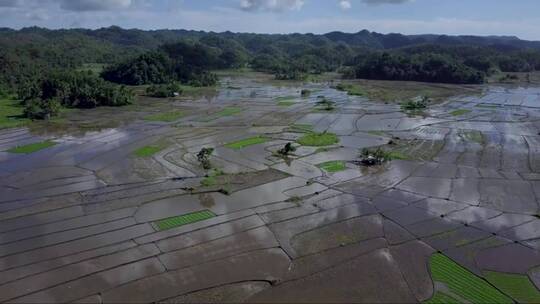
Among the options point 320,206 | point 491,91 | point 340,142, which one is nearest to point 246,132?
point 340,142

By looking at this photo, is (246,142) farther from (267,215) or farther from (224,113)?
(224,113)

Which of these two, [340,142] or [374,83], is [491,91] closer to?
[374,83]

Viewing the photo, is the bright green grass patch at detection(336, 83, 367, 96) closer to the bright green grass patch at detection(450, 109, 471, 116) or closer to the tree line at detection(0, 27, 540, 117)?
the tree line at detection(0, 27, 540, 117)

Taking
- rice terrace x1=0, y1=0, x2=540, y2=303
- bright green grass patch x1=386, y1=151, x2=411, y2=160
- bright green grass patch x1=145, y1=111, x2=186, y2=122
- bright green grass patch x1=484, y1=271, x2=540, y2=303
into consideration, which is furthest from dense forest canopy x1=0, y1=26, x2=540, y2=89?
bright green grass patch x1=484, y1=271, x2=540, y2=303

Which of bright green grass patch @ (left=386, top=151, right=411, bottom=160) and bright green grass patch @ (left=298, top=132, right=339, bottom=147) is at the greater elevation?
bright green grass patch @ (left=298, top=132, right=339, bottom=147)

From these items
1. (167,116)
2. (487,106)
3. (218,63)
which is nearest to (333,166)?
(167,116)

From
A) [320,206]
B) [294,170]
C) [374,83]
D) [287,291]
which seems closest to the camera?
[287,291]
